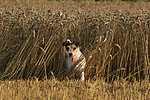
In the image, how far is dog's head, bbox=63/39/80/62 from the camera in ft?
17.7

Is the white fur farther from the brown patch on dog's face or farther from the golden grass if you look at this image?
the golden grass

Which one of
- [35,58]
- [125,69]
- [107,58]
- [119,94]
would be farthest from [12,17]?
[119,94]

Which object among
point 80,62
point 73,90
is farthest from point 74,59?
point 73,90

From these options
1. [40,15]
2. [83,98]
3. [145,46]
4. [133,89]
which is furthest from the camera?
[40,15]

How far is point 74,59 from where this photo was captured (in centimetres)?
571

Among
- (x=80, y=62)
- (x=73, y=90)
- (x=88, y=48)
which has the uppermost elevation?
(x=88, y=48)

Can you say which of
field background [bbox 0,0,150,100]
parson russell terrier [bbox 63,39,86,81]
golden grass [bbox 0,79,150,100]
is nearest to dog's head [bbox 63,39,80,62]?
parson russell terrier [bbox 63,39,86,81]

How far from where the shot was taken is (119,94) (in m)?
4.52

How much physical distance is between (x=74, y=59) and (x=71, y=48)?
15.4 inches

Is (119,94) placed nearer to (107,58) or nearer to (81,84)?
(81,84)

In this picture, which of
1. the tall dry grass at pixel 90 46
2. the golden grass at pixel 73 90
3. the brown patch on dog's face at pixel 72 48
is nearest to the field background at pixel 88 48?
the tall dry grass at pixel 90 46

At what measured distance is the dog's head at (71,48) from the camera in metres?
5.41

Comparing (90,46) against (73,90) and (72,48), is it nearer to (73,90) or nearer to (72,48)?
(72,48)

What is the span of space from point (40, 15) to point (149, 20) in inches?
101
